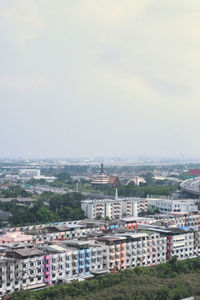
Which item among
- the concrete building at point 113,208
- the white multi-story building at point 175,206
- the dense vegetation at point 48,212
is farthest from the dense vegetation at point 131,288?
the white multi-story building at point 175,206

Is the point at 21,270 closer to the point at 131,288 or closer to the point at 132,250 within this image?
the point at 131,288

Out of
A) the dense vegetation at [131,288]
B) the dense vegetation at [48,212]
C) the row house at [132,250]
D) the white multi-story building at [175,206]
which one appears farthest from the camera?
the white multi-story building at [175,206]

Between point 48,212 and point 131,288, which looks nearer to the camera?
point 131,288

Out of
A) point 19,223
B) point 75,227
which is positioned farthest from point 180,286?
point 19,223

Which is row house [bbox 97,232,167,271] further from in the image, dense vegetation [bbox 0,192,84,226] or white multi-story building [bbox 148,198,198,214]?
white multi-story building [bbox 148,198,198,214]

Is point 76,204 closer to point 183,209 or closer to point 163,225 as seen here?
point 183,209

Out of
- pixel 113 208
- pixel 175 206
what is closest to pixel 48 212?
pixel 113 208

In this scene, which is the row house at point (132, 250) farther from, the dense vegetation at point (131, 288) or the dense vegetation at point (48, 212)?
the dense vegetation at point (48, 212)

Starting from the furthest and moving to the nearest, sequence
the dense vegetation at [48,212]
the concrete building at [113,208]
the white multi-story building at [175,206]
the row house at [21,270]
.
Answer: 1. the white multi-story building at [175,206]
2. the concrete building at [113,208]
3. the dense vegetation at [48,212]
4. the row house at [21,270]
